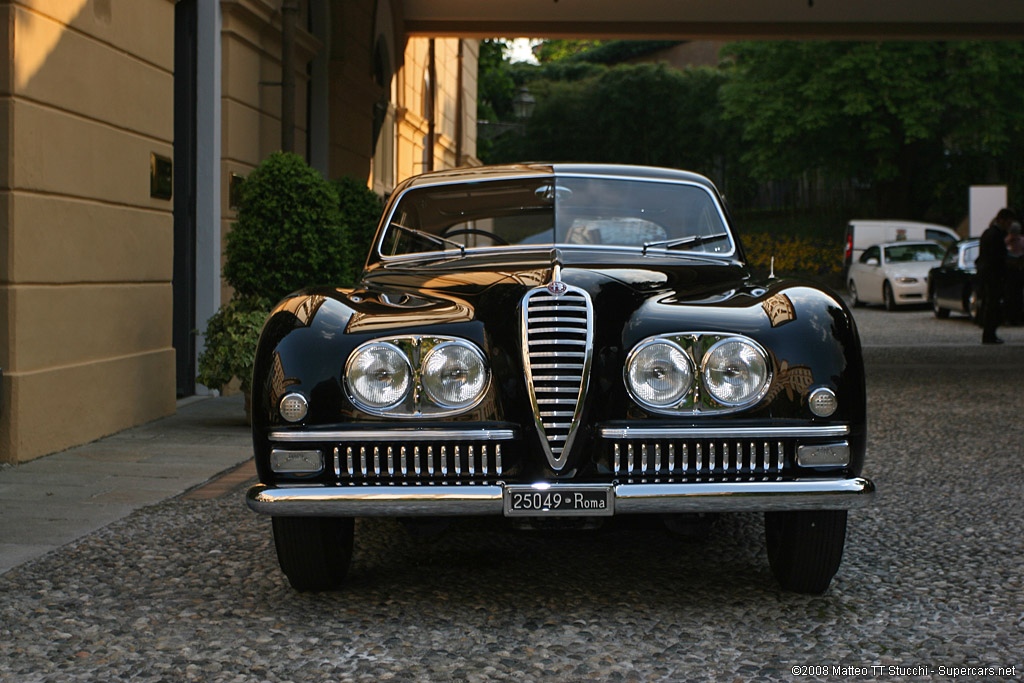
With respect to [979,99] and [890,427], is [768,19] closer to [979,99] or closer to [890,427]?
[890,427]

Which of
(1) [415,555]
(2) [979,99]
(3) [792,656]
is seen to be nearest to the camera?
(3) [792,656]

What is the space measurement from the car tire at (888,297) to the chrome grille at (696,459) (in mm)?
20897

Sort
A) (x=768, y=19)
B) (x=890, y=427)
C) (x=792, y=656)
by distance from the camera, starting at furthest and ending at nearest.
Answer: (x=768, y=19), (x=890, y=427), (x=792, y=656)

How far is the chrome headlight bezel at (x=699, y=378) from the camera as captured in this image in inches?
147

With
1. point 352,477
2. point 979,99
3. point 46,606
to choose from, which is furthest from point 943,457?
point 979,99

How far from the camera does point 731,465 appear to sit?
3.72m

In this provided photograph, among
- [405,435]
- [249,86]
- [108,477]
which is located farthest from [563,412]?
[249,86]

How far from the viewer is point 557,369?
375cm

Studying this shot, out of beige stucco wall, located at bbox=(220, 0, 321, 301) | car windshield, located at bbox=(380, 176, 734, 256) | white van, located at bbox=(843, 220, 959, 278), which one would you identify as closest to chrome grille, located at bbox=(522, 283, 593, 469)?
car windshield, located at bbox=(380, 176, 734, 256)

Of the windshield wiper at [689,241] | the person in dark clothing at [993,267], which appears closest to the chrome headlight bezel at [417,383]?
the windshield wiper at [689,241]

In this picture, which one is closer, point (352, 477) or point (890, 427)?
point (352, 477)

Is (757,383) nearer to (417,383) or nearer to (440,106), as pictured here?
(417,383)

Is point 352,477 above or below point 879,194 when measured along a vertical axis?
below

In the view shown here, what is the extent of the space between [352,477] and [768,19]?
15311 millimetres
